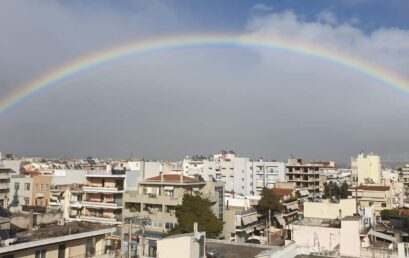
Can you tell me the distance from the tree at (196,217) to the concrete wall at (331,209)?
11.1m

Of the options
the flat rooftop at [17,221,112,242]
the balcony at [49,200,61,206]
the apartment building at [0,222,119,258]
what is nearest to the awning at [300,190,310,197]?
the balcony at [49,200,61,206]

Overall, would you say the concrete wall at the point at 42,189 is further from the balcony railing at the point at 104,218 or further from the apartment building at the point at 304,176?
the apartment building at the point at 304,176

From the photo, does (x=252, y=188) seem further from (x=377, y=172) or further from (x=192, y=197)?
(x=192, y=197)

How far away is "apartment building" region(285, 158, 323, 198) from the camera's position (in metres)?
78.3

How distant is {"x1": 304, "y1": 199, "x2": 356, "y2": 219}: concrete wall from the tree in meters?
11.1

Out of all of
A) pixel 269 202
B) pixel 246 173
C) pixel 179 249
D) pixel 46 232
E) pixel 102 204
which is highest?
pixel 246 173

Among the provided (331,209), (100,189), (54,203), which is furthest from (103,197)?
(331,209)

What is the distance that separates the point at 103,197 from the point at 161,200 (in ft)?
32.0

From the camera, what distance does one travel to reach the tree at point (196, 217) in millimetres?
33438

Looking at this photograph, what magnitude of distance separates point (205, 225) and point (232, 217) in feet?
33.5

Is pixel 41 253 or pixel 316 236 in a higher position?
pixel 41 253

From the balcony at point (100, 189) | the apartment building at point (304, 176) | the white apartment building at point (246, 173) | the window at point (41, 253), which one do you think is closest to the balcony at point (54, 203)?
the balcony at point (100, 189)

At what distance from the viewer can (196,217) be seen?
33781 mm

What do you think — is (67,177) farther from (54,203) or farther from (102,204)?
(102,204)
